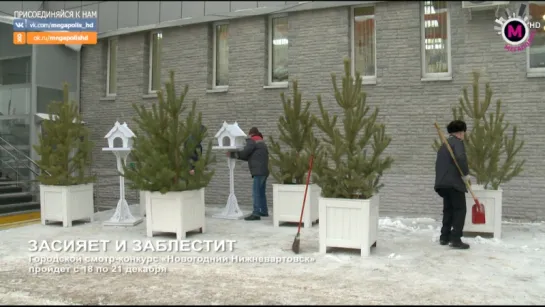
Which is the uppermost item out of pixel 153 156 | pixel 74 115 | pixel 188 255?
pixel 74 115

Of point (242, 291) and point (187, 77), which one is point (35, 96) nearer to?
point (187, 77)

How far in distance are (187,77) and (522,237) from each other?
889 centimetres

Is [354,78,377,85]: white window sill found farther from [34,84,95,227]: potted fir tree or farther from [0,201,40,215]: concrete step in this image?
[0,201,40,215]: concrete step

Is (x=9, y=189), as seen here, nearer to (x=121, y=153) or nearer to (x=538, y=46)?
(x=121, y=153)

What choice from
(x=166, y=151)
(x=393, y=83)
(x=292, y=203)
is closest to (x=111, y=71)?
(x=166, y=151)

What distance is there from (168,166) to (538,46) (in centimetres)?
804

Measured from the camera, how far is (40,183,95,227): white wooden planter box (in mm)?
9219

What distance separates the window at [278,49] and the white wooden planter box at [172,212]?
16.3 feet

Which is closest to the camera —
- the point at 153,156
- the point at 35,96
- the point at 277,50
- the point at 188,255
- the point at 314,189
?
the point at 188,255

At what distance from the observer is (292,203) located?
9.09 m

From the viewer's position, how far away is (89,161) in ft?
32.3

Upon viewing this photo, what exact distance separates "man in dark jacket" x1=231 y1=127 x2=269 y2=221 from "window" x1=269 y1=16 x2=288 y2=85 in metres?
→ 2.58

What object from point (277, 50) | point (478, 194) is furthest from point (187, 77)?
point (478, 194)

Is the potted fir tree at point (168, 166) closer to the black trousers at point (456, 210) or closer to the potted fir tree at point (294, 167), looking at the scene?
the potted fir tree at point (294, 167)
